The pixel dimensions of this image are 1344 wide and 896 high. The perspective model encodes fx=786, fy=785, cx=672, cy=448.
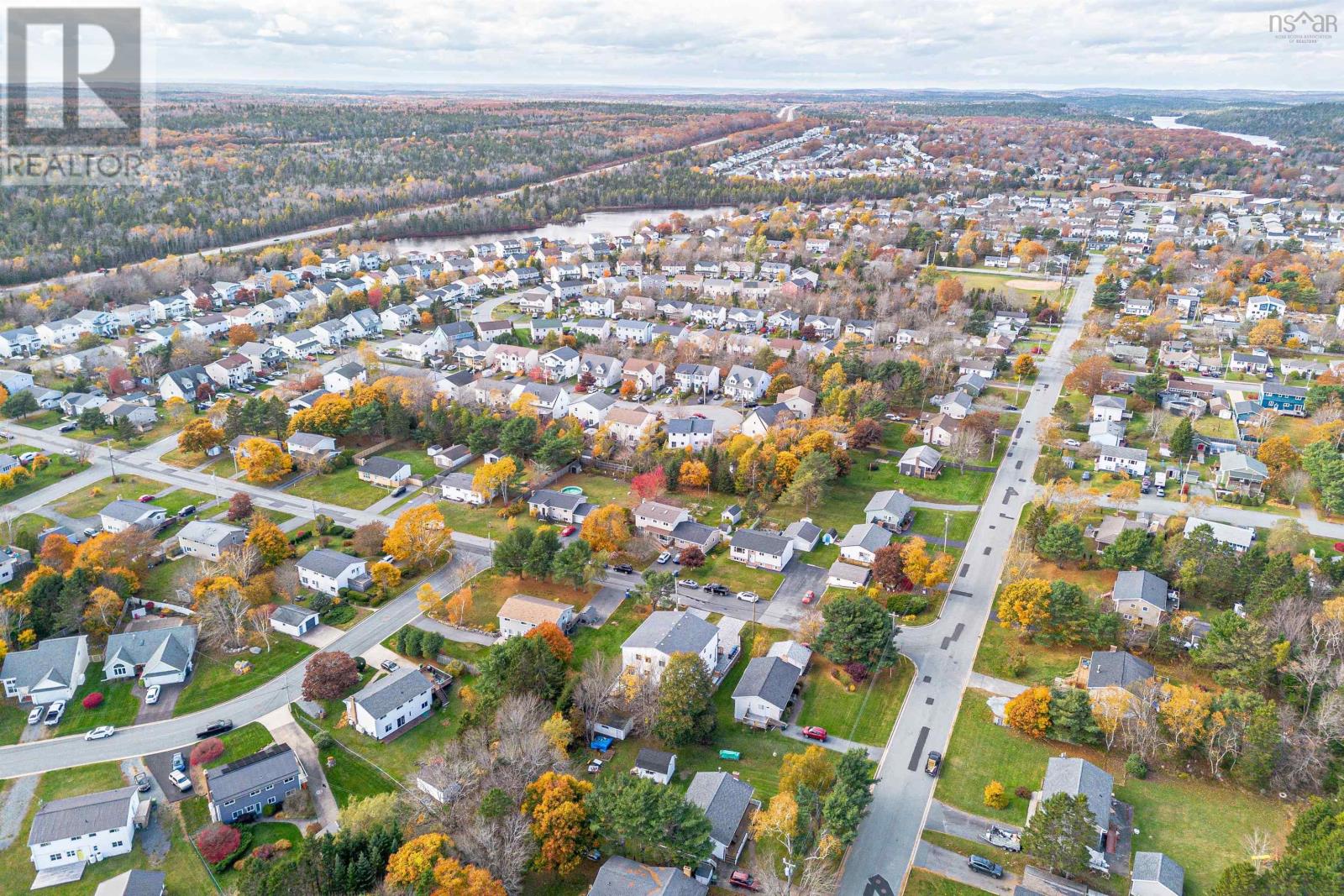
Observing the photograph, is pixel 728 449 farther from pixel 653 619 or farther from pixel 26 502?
pixel 26 502

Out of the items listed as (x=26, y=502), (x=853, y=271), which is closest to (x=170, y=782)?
(x=26, y=502)

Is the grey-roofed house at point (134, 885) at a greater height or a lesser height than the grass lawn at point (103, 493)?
lesser

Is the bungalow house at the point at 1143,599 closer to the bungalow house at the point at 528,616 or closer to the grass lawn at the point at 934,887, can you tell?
the grass lawn at the point at 934,887

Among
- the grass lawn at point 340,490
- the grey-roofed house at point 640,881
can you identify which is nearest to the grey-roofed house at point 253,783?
the grey-roofed house at point 640,881

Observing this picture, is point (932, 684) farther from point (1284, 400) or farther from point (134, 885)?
point (1284, 400)

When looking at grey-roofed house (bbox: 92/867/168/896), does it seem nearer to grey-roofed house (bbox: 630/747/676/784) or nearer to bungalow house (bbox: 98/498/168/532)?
grey-roofed house (bbox: 630/747/676/784)

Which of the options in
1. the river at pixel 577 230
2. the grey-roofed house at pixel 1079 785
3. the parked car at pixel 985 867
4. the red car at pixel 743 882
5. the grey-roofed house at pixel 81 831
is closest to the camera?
the red car at pixel 743 882
